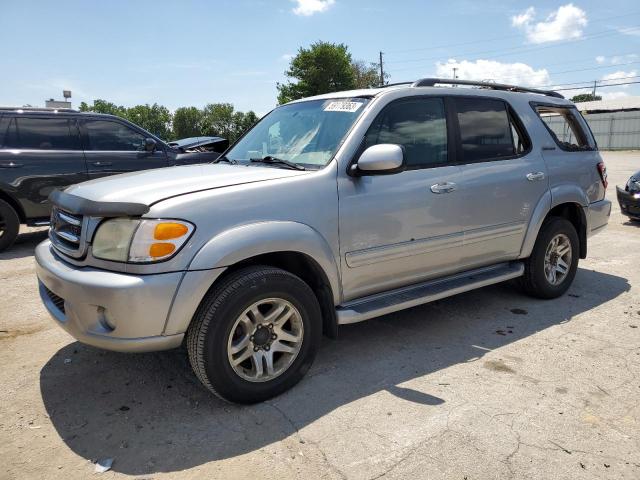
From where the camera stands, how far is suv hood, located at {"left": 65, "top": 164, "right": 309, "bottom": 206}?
2816mm

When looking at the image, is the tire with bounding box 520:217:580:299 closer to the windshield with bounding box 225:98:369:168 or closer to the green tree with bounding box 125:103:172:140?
the windshield with bounding box 225:98:369:168

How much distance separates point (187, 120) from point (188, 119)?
0.39m

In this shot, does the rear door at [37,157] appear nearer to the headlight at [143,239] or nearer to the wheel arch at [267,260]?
the headlight at [143,239]

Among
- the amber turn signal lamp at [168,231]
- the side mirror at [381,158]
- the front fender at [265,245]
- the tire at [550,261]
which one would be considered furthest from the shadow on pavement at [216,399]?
the side mirror at [381,158]

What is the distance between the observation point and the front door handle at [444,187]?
144 inches

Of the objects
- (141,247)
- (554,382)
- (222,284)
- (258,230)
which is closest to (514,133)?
(554,382)

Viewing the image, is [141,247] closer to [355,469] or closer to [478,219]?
[355,469]

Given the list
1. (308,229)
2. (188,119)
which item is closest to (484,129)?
(308,229)

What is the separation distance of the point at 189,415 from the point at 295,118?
230 centimetres

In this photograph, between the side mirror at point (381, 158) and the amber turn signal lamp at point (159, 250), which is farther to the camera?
the side mirror at point (381, 158)

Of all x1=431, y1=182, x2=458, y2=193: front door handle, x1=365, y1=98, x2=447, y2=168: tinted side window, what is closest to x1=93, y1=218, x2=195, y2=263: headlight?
x1=365, y1=98, x2=447, y2=168: tinted side window

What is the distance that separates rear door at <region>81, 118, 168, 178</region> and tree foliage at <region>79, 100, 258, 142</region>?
248 ft

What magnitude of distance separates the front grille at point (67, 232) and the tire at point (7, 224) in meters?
4.29

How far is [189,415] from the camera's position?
2.87m
